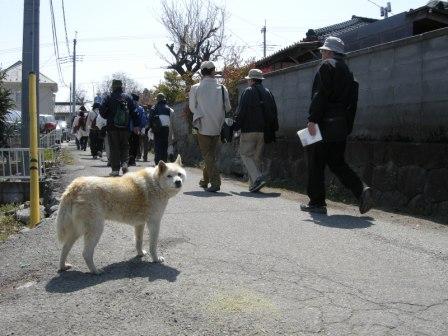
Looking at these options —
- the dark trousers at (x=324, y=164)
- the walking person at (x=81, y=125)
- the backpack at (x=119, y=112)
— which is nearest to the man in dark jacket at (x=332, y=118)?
the dark trousers at (x=324, y=164)

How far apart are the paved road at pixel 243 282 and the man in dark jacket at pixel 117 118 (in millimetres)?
3737

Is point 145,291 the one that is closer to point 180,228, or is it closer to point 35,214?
point 180,228

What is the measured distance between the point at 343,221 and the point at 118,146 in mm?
5517

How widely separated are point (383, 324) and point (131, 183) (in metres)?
2.77

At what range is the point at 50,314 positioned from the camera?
13.8 feet

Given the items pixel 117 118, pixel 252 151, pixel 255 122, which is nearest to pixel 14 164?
pixel 117 118

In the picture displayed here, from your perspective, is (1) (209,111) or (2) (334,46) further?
(1) (209,111)

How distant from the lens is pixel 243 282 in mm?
4711

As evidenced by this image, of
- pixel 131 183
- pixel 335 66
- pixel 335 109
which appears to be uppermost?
pixel 335 66

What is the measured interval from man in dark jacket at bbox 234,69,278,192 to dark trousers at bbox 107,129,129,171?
8.53 feet

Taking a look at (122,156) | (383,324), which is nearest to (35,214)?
(122,156)

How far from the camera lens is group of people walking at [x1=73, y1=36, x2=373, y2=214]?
7438mm

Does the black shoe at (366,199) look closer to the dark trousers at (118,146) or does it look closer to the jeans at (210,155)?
the jeans at (210,155)

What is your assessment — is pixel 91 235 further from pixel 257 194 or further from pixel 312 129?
pixel 257 194
